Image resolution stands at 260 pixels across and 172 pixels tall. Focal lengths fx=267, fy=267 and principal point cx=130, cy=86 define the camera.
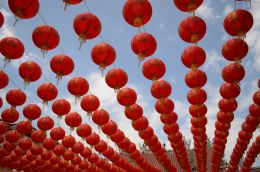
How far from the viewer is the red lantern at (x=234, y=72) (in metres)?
6.00

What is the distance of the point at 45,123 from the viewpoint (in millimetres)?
8945

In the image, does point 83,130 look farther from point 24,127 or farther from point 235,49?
point 235,49

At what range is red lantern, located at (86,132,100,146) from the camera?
10500mm

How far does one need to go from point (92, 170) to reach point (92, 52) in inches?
399

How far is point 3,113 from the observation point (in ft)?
26.3

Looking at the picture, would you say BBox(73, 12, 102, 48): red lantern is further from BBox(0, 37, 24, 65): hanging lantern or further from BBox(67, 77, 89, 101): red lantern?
BBox(67, 77, 89, 101): red lantern

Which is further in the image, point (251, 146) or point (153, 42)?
point (251, 146)

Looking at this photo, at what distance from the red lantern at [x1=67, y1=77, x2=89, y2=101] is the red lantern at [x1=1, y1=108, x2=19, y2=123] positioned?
8.36 ft

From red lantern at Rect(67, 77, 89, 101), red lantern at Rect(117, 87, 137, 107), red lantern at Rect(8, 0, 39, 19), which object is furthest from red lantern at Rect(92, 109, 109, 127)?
red lantern at Rect(8, 0, 39, 19)

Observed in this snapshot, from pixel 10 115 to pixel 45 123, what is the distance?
49.7 inches

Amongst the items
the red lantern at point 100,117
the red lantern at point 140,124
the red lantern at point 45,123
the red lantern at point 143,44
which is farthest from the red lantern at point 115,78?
the red lantern at point 45,123

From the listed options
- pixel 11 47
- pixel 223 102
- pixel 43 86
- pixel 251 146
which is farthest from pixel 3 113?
pixel 251 146

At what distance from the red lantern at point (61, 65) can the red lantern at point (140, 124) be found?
368 cm

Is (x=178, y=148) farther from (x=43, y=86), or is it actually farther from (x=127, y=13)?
(x=127, y=13)
